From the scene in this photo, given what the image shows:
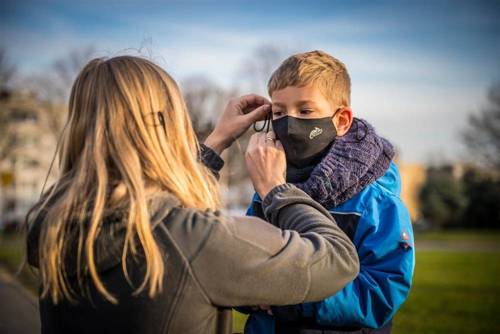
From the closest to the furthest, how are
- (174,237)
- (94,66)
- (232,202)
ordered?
(174,237)
(94,66)
(232,202)

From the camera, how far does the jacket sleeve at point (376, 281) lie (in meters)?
1.99

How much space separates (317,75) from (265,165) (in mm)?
681

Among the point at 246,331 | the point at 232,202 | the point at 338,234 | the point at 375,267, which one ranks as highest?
the point at 338,234

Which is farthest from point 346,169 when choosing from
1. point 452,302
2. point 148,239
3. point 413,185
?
point 413,185

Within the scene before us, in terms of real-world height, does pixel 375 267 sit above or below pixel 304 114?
below

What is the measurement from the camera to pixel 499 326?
28.2 feet

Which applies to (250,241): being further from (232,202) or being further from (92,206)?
(232,202)

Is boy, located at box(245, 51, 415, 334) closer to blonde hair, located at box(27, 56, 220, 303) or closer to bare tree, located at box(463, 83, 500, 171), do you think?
blonde hair, located at box(27, 56, 220, 303)

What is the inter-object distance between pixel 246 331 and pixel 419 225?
178ft

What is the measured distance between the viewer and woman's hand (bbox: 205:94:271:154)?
8.54 ft

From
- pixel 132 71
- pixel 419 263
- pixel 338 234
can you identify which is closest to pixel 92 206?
pixel 132 71

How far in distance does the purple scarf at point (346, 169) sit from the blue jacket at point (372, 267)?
2.4 inches

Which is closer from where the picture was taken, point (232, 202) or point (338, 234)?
point (338, 234)

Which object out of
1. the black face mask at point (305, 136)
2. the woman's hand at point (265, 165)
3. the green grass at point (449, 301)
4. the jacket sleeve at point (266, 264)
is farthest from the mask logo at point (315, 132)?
the green grass at point (449, 301)
